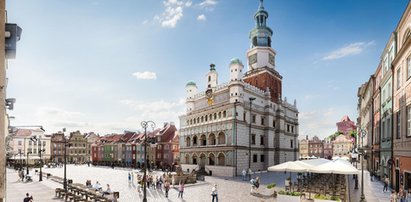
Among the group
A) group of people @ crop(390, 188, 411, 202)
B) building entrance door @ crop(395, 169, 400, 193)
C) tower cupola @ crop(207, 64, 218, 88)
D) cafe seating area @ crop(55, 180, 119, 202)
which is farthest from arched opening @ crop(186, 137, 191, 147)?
group of people @ crop(390, 188, 411, 202)

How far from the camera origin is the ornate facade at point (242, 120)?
1852 inches

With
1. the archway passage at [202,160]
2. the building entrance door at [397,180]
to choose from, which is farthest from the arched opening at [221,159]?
the building entrance door at [397,180]

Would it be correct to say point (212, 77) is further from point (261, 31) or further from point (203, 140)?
point (261, 31)

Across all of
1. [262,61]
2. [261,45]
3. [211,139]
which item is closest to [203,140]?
[211,139]

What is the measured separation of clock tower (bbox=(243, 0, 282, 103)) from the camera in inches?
2229

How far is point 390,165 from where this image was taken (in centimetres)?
2688

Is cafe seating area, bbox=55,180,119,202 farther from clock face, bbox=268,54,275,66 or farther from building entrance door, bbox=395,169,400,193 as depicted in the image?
clock face, bbox=268,54,275,66

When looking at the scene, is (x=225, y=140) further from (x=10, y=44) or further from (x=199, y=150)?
(x=10, y=44)

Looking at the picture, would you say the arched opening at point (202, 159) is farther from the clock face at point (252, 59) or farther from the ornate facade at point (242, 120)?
the clock face at point (252, 59)

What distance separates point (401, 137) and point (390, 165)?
4952 mm

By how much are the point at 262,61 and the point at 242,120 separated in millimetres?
15953

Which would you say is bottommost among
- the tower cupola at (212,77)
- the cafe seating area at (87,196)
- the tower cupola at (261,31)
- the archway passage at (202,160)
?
the archway passage at (202,160)

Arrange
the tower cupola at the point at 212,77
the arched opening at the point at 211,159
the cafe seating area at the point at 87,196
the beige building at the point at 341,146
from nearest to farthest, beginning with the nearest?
the cafe seating area at the point at 87,196, the arched opening at the point at 211,159, the tower cupola at the point at 212,77, the beige building at the point at 341,146

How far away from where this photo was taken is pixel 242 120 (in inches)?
1868
